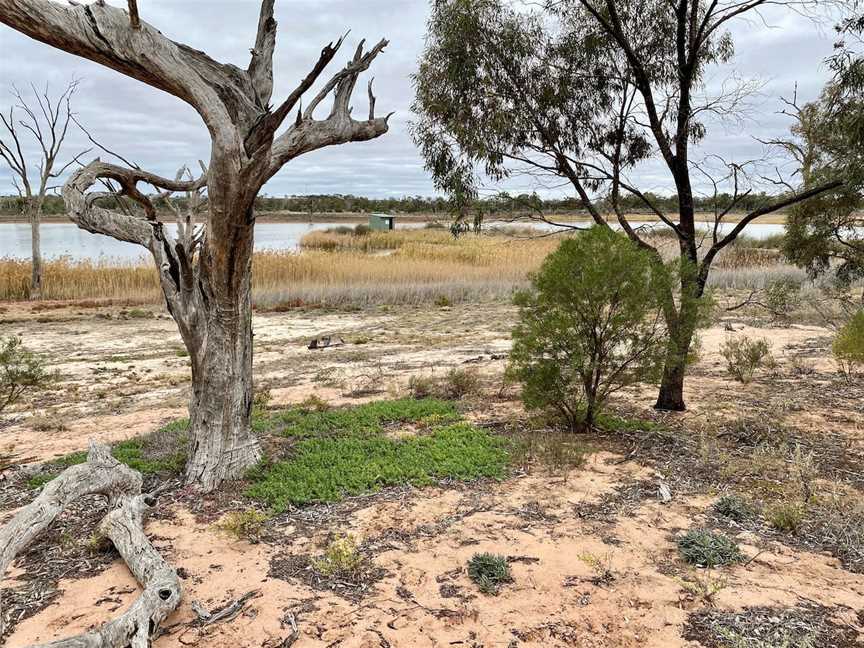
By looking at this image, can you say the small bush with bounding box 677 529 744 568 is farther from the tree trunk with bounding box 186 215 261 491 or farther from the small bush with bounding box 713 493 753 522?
the tree trunk with bounding box 186 215 261 491

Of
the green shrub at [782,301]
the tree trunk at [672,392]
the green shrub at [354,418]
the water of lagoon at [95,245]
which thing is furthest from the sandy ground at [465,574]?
the green shrub at [782,301]

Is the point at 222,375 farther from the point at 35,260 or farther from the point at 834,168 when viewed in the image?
the point at 35,260

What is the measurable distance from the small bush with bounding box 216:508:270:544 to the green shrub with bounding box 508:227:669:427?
2.62 metres

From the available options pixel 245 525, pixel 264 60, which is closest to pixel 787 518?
pixel 245 525

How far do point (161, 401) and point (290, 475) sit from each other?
362 centimetres

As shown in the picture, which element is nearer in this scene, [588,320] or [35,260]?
[588,320]

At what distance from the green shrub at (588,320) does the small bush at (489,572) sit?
2.30 metres

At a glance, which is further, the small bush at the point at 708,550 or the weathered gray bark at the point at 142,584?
the small bush at the point at 708,550

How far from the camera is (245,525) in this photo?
380 centimetres

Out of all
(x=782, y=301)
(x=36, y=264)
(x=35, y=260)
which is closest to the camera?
(x=782, y=301)

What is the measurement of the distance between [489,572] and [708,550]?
4.17 ft

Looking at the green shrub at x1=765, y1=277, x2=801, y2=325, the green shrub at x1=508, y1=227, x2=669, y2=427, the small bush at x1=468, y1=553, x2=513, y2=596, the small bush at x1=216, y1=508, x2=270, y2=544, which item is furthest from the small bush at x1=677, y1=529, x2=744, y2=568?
the green shrub at x1=765, y1=277, x2=801, y2=325

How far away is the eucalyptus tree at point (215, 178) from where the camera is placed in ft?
11.0

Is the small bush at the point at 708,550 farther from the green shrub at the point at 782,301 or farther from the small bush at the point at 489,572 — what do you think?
the green shrub at the point at 782,301
